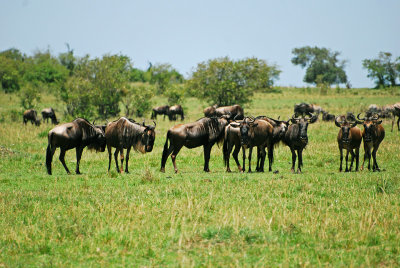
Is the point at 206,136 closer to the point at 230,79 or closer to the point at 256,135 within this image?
the point at 256,135

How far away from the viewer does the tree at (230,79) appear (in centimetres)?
3809

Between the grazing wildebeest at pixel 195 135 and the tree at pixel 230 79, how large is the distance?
2154 cm

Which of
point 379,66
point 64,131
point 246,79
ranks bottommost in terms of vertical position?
point 64,131

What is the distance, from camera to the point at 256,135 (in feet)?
52.9

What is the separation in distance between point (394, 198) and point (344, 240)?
366cm

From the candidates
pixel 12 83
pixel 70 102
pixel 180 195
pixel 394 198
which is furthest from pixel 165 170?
Answer: pixel 12 83

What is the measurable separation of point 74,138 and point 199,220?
8.60m

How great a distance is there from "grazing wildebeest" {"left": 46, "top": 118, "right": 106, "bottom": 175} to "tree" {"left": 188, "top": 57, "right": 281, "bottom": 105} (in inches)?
881

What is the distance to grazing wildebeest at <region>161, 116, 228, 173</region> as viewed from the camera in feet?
52.2

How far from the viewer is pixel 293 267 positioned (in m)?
6.14

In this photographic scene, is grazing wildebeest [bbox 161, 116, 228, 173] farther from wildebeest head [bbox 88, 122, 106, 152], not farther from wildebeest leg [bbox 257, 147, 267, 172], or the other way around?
wildebeest head [bbox 88, 122, 106, 152]

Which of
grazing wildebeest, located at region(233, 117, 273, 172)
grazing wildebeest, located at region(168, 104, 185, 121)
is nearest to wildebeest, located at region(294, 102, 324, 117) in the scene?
grazing wildebeest, located at region(168, 104, 185, 121)

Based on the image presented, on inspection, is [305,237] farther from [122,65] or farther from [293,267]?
[122,65]

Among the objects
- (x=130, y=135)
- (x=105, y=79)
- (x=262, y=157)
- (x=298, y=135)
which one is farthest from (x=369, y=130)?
(x=105, y=79)
